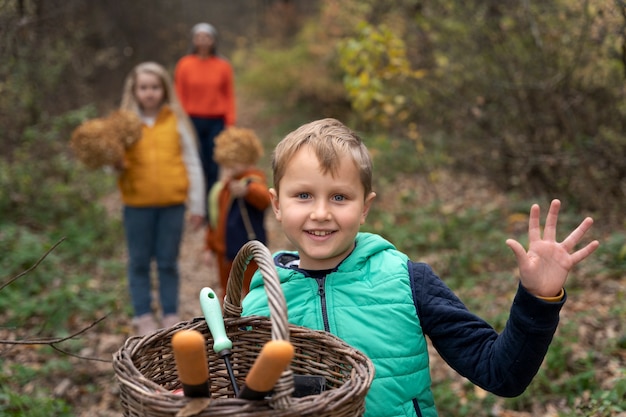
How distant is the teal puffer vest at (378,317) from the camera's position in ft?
6.16

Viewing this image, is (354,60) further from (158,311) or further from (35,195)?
(35,195)

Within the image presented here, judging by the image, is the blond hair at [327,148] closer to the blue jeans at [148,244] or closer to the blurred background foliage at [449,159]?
the blurred background foliage at [449,159]

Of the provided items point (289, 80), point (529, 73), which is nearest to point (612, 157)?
point (529, 73)

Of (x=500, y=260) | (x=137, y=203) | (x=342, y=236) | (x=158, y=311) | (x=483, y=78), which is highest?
(x=483, y=78)

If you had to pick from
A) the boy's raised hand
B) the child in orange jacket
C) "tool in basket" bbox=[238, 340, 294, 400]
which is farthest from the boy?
the child in orange jacket

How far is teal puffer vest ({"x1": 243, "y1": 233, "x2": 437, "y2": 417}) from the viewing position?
73.9 inches

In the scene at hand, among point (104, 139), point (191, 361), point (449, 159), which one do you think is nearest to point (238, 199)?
point (104, 139)

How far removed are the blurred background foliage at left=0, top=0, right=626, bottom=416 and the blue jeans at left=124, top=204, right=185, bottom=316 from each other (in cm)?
50

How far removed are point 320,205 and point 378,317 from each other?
387 mm

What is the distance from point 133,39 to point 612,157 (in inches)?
381

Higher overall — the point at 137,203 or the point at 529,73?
the point at 529,73

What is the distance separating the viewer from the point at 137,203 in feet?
15.0

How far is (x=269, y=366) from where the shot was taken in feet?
4.41

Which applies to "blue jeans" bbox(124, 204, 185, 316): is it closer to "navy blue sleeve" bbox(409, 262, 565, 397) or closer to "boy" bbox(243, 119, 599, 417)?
"boy" bbox(243, 119, 599, 417)
